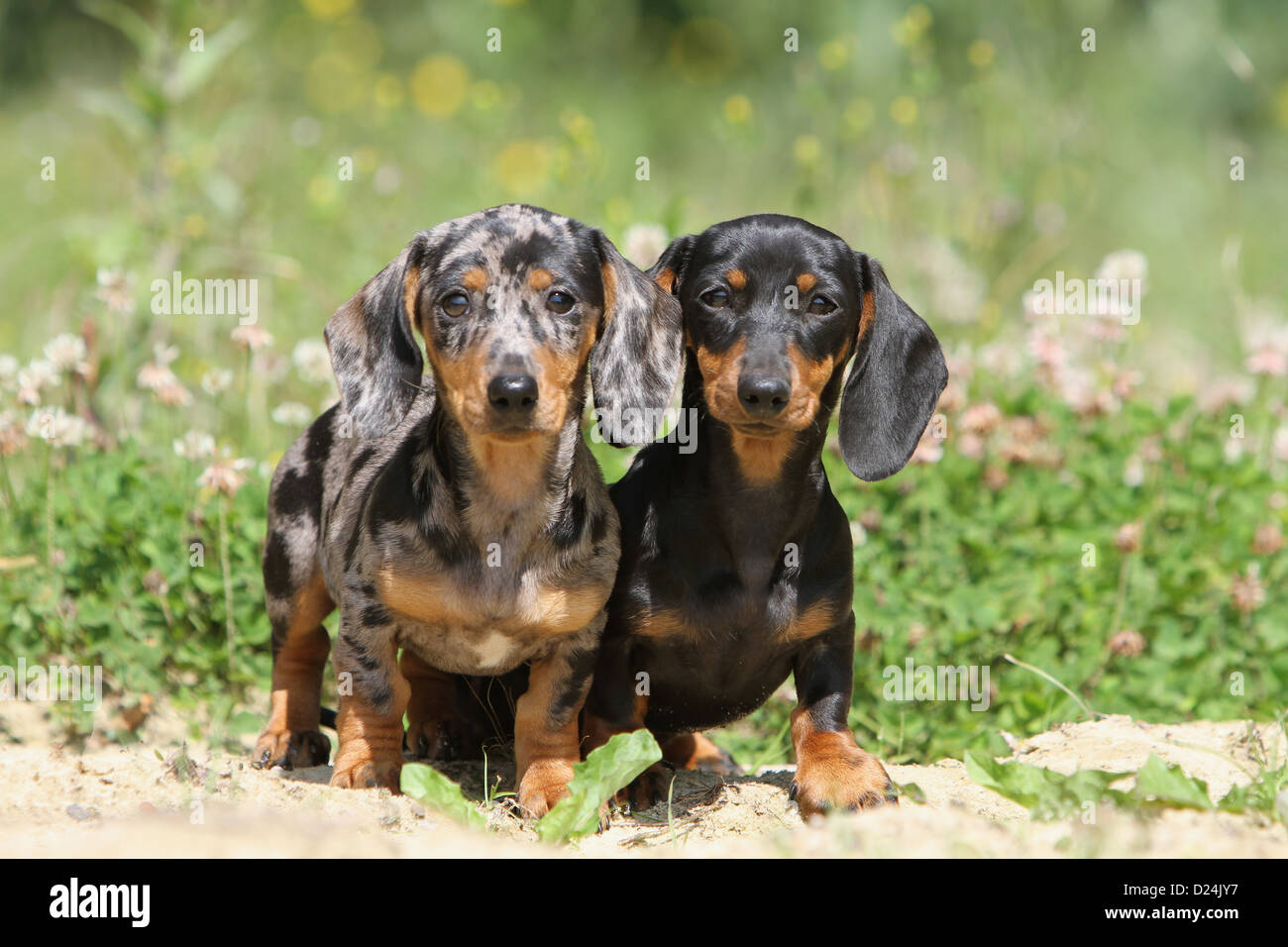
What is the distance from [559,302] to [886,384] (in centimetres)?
95

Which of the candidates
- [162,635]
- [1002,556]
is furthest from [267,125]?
[1002,556]

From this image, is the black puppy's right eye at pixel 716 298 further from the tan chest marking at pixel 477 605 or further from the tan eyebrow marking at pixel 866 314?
the tan chest marking at pixel 477 605

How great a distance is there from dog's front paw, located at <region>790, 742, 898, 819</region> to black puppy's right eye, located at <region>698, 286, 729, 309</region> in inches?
47.6

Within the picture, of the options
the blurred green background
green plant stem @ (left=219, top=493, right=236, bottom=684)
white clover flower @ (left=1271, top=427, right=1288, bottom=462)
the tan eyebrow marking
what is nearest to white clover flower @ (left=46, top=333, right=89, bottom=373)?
the blurred green background

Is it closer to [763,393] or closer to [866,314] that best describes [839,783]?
[763,393]

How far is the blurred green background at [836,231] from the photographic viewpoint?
16.3 feet

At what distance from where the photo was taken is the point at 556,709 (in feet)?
12.4

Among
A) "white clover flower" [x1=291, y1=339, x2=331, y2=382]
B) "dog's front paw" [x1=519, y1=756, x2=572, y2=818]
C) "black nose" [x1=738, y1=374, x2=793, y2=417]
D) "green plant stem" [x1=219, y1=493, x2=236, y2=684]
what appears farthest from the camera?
"white clover flower" [x1=291, y1=339, x2=331, y2=382]

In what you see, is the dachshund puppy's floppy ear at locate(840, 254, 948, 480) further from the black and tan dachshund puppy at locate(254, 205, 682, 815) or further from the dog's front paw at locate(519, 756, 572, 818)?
the dog's front paw at locate(519, 756, 572, 818)

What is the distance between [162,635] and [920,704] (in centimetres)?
256

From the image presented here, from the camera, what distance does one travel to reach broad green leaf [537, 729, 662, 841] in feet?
11.1

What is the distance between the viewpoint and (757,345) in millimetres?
3695

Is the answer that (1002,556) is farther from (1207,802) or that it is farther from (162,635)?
(162,635)

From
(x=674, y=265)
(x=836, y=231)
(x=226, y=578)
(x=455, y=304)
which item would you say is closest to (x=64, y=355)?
(x=226, y=578)
